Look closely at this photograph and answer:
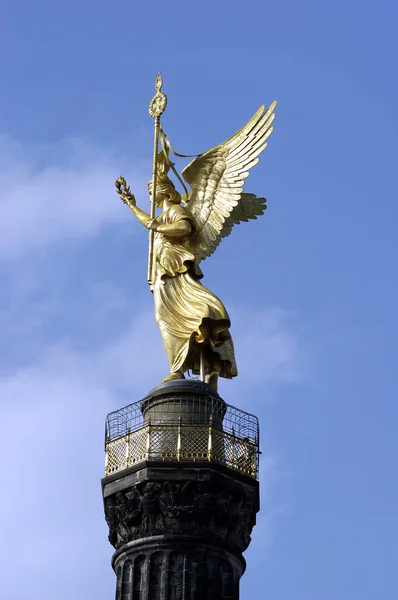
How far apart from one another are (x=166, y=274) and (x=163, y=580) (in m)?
8.41

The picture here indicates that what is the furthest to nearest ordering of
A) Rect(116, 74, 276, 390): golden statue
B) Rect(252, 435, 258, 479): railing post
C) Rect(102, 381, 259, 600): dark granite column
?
1. Rect(116, 74, 276, 390): golden statue
2. Rect(252, 435, 258, 479): railing post
3. Rect(102, 381, 259, 600): dark granite column

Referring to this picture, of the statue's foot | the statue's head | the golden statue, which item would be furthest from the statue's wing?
the statue's foot

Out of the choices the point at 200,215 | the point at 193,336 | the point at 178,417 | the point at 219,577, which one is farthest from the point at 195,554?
the point at 200,215

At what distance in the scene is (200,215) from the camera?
1811 inches

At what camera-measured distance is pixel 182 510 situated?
40.0m

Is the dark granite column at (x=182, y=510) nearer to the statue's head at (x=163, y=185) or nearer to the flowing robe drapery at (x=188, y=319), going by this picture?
the flowing robe drapery at (x=188, y=319)

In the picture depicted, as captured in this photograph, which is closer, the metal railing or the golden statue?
the metal railing

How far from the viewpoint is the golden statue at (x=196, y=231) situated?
43531 millimetres

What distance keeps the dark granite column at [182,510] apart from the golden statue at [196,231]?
2.43 m

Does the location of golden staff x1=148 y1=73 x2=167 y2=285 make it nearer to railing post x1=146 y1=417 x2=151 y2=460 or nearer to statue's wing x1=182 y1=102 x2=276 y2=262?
statue's wing x1=182 y1=102 x2=276 y2=262

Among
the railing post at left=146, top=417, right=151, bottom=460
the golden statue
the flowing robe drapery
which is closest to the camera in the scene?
the railing post at left=146, top=417, right=151, bottom=460

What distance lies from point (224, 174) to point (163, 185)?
1614 mm

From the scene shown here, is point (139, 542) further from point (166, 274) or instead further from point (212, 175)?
point (212, 175)

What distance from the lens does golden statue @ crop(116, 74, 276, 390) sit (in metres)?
43.5
